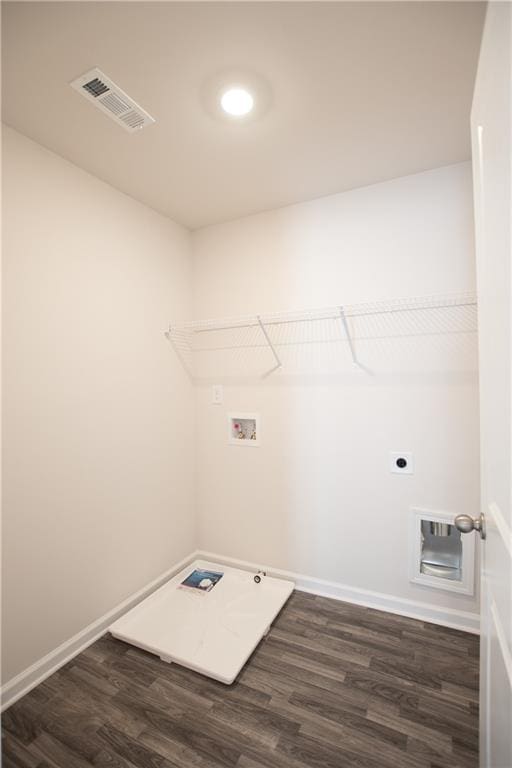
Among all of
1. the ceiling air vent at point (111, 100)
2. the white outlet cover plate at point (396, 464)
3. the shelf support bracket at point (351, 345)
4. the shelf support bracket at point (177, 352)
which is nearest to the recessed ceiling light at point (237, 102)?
the ceiling air vent at point (111, 100)

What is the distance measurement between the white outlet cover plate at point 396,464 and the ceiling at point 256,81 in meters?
1.57

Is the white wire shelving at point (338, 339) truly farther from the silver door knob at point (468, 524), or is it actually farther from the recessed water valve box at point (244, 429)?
the silver door knob at point (468, 524)

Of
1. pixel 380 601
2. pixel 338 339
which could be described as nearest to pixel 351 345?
pixel 338 339

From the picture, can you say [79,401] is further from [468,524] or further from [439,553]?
[439,553]

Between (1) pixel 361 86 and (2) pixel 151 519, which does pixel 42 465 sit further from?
(1) pixel 361 86

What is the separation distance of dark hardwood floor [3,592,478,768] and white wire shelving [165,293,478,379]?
147 cm

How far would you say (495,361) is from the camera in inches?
34.5

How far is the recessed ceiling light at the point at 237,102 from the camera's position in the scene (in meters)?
1.43

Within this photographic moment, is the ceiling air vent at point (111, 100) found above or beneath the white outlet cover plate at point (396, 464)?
above

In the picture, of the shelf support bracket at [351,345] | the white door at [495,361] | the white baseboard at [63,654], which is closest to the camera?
the white door at [495,361]

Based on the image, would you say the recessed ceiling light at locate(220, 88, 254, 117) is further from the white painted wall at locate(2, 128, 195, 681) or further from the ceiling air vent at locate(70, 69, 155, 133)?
the white painted wall at locate(2, 128, 195, 681)

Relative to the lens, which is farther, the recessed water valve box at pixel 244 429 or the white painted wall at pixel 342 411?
the recessed water valve box at pixel 244 429

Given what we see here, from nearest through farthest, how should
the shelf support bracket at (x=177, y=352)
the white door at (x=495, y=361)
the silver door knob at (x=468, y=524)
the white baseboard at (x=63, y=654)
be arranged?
the white door at (x=495, y=361), the silver door knob at (x=468, y=524), the white baseboard at (x=63, y=654), the shelf support bracket at (x=177, y=352)

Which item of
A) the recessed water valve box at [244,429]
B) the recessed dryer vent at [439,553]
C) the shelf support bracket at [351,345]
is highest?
the shelf support bracket at [351,345]
